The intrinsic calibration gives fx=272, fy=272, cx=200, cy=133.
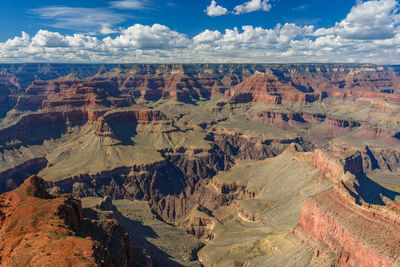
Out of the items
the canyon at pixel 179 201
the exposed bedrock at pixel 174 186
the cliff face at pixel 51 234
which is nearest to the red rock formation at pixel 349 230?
the canyon at pixel 179 201

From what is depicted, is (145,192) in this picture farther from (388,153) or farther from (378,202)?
(388,153)

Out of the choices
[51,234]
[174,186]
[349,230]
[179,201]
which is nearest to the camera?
[51,234]

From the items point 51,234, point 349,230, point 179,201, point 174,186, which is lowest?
point 174,186

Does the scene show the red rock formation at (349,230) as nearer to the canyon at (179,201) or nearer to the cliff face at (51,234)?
the canyon at (179,201)

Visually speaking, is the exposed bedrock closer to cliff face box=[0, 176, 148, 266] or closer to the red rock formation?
the red rock formation

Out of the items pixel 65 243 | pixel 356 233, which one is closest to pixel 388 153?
pixel 356 233

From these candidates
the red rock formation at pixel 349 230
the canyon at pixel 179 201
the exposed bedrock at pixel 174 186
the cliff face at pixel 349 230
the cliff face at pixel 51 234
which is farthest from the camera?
the exposed bedrock at pixel 174 186

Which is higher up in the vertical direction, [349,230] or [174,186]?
[349,230]

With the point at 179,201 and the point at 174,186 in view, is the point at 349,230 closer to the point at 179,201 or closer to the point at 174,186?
the point at 179,201

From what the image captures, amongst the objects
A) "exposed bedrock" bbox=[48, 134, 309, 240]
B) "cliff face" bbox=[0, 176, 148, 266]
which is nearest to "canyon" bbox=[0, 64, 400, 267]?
"cliff face" bbox=[0, 176, 148, 266]

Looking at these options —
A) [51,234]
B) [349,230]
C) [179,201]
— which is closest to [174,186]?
[179,201]

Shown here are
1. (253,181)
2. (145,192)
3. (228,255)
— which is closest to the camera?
(228,255)
